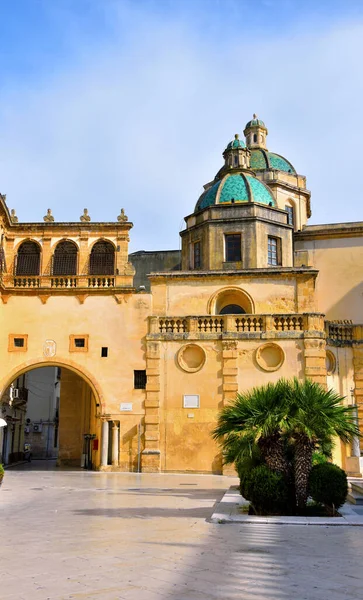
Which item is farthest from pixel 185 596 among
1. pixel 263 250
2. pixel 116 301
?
pixel 263 250

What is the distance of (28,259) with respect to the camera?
30.5 metres

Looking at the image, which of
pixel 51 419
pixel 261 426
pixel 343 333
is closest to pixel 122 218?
pixel 343 333

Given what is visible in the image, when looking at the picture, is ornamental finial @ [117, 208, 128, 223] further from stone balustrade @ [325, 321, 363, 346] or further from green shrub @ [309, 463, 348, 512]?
green shrub @ [309, 463, 348, 512]

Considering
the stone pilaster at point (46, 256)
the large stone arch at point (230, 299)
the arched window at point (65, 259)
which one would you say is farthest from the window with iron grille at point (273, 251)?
the stone pilaster at point (46, 256)

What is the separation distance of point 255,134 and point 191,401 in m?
21.2

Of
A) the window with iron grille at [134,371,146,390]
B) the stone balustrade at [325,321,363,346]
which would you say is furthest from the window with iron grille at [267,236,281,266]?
the window with iron grille at [134,371,146,390]

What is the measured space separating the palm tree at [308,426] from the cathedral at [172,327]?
1342 centimetres

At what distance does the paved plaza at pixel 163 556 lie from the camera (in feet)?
22.0

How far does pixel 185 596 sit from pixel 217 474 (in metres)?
20.3

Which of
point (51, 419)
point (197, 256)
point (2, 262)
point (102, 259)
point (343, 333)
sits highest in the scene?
point (197, 256)

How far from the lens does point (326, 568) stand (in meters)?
7.75

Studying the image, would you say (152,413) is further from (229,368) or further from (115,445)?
(229,368)

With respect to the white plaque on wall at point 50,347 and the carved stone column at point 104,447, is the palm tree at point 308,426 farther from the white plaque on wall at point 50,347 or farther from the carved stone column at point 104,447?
the white plaque on wall at point 50,347

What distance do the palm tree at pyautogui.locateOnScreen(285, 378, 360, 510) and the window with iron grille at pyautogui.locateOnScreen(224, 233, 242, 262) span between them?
19000mm
